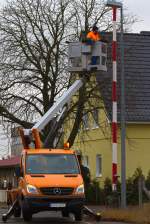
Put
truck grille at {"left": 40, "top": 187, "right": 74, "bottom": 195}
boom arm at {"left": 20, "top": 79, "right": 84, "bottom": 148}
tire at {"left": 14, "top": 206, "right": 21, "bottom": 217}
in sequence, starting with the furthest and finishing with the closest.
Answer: tire at {"left": 14, "top": 206, "right": 21, "bottom": 217} < boom arm at {"left": 20, "top": 79, "right": 84, "bottom": 148} < truck grille at {"left": 40, "top": 187, "right": 74, "bottom": 195}

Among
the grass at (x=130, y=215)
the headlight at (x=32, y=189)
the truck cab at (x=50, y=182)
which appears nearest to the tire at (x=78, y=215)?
the truck cab at (x=50, y=182)

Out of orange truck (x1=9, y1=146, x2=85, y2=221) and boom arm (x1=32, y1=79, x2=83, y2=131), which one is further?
boom arm (x1=32, y1=79, x2=83, y2=131)

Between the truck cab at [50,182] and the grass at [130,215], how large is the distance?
1276mm

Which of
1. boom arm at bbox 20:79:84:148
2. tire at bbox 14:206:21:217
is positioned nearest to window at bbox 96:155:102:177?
tire at bbox 14:206:21:217

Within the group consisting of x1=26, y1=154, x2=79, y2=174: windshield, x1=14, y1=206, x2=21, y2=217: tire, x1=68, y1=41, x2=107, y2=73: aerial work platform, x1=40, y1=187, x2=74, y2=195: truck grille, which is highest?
x1=68, y1=41, x2=107, y2=73: aerial work platform

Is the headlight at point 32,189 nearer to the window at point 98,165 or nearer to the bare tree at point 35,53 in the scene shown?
the bare tree at point 35,53

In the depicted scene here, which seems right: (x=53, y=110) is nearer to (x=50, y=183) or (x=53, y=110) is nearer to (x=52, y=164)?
(x=52, y=164)

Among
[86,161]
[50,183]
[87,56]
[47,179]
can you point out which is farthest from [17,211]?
[86,161]

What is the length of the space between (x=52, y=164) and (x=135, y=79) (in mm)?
21523

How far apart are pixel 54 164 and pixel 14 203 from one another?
2480mm

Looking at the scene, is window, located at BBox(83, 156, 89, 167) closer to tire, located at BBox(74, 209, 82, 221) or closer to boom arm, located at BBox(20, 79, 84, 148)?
boom arm, located at BBox(20, 79, 84, 148)

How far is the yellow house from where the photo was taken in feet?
124

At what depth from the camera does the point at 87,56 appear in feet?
77.6

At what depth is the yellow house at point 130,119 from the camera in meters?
37.9
